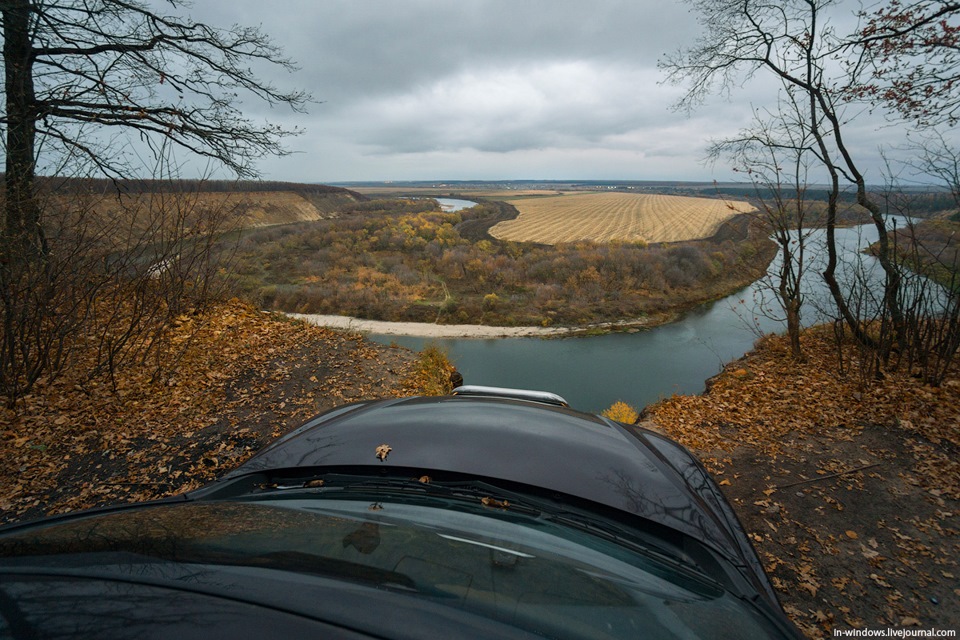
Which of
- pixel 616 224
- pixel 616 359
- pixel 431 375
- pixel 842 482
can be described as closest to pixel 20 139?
pixel 431 375

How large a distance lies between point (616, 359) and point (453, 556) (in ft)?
72.0

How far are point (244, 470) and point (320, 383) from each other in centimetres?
484

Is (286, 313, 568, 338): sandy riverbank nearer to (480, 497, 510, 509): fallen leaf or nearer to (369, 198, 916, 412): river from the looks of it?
(369, 198, 916, 412): river

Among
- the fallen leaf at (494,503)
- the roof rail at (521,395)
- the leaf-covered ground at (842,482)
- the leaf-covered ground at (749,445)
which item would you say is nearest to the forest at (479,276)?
the leaf-covered ground at (749,445)

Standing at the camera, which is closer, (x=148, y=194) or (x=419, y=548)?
(x=419, y=548)

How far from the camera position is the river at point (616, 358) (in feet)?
59.4

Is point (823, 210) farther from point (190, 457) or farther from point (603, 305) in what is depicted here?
point (603, 305)

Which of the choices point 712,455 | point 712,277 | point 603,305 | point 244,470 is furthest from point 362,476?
point 712,277

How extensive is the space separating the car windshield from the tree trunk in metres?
5.77

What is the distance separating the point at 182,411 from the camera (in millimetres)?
5523

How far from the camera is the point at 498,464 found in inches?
83.0

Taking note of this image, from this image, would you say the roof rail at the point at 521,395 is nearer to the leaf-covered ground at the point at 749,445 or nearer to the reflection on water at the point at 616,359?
the leaf-covered ground at the point at 749,445

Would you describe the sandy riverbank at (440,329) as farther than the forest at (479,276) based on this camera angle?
No

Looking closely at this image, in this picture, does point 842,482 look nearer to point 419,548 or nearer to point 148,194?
point 419,548
